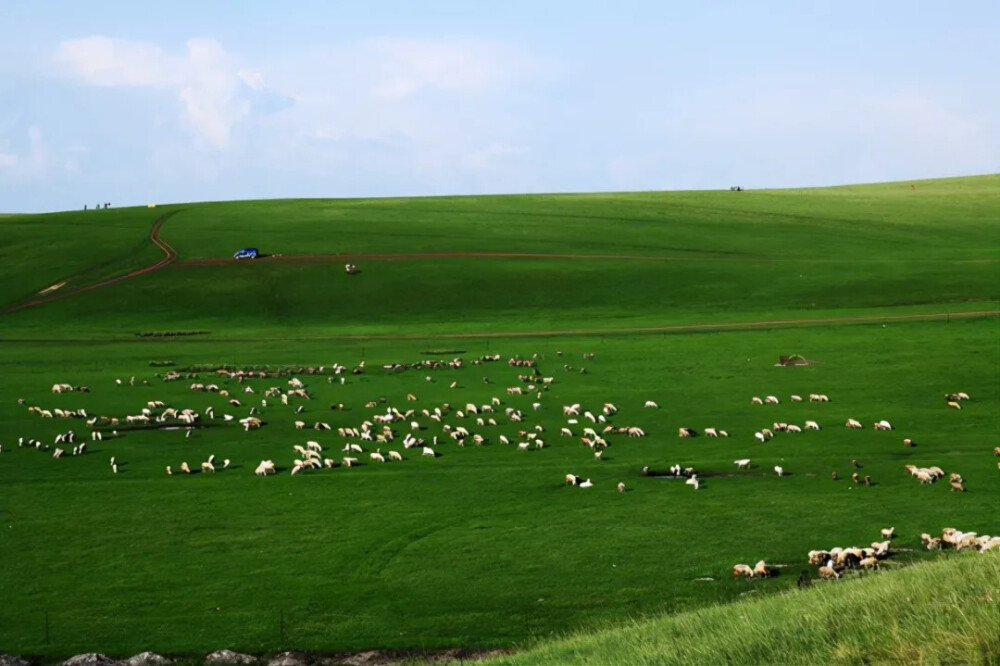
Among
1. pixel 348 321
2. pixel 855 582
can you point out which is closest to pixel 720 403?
pixel 855 582

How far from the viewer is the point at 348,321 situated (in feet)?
310

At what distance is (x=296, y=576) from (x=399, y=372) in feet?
114

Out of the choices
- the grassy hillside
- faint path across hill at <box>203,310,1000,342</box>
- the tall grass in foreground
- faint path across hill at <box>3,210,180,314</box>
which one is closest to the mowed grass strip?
the tall grass in foreground

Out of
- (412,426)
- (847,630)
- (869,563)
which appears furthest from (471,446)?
(847,630)

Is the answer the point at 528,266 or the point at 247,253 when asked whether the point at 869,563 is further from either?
the point at 247,253

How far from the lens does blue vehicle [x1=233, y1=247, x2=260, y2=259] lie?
11775 cm

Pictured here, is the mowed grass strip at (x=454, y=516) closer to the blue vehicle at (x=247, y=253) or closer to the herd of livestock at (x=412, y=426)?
the herd of livestock at (x=412, y=426)

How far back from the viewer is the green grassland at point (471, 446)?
29438 millimetres

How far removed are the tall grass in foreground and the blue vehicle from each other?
102 meters

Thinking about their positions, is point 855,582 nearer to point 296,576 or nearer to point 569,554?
point 569,554

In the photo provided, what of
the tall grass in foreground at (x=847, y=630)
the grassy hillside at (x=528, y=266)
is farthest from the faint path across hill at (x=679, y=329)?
the tall grass in foreground at (x=847, y=630)

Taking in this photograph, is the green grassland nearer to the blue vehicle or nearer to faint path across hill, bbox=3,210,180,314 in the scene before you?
faint path across hill, bbox=3,210,180,314

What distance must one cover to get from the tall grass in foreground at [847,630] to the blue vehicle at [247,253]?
102m

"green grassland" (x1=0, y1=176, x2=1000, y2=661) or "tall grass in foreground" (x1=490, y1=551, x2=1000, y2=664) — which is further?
"green grassland" (x1=0, y1=176, x2=1000, y2=661)
